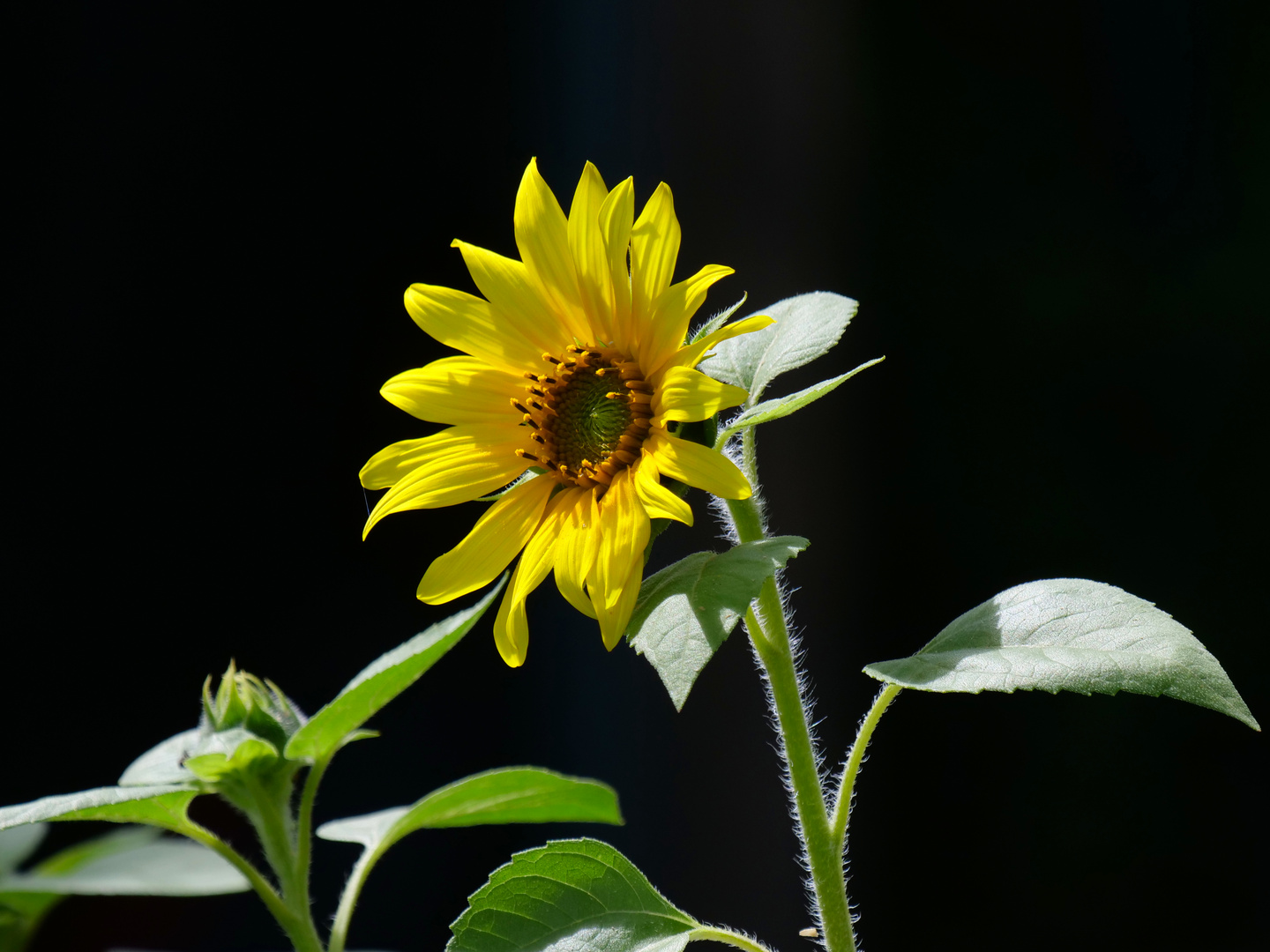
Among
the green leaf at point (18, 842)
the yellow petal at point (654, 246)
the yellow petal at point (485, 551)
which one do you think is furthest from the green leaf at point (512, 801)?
the green leaf at point (18, 842)

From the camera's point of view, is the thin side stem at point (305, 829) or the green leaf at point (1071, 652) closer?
the green leaf at point (1071, 652)

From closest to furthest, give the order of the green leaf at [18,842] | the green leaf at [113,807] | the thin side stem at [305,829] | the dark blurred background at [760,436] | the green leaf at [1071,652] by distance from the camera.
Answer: the green leaf at [1071,652] < the green leaf at [113,807] < the thin side stem at [305,829] < the green leaf at [18,842] < the dark blurred background at [760,436]

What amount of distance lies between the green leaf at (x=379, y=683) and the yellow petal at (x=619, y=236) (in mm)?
118

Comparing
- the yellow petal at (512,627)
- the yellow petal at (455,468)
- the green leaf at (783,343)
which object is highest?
the green leaf at (783,343)

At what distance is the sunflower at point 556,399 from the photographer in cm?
36

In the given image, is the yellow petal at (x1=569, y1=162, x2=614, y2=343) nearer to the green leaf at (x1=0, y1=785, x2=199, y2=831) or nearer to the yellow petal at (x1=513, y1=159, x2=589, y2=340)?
the yellow petal at (x1=513, y1=159, x2=589, y2=340)

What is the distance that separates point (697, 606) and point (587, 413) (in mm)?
122

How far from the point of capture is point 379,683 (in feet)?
1.49

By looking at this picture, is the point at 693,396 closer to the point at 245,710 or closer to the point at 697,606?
the point at 697,606

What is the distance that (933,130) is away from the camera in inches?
46.0

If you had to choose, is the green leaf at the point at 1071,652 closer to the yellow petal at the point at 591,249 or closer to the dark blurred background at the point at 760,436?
the yellow petal at the point at 591,249

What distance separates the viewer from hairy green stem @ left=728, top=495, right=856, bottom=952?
14.2 inches

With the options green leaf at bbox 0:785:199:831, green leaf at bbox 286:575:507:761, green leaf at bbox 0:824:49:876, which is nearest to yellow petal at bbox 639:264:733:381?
green leaf at bbox 286:575:507:761

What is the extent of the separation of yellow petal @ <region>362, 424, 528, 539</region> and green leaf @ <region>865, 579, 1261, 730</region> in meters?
0.16
